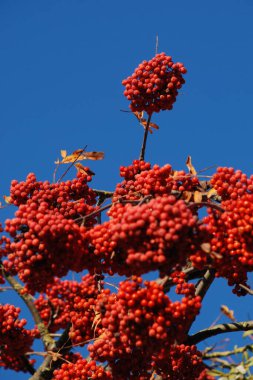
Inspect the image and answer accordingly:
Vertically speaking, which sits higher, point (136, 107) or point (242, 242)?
point (136, 107)

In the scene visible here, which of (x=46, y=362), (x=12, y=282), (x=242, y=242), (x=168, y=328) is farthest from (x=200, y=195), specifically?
(x=46, y=362)

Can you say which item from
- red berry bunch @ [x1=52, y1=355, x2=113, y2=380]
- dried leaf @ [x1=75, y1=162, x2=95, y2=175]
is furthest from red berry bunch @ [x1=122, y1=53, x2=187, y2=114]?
red berry bunch @ [x1=52, y1=355, x2=113, y2=380]

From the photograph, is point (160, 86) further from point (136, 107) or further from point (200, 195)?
point (200, 195)

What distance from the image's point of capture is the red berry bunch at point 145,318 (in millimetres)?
4438

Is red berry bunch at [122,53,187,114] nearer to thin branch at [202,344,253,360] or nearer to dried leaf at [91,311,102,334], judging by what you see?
dried leaf at [91,311,102,334]

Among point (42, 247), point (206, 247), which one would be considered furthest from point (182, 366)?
point (42, 247)

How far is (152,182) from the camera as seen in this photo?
5.90 meters

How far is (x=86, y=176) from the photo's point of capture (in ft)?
23.2

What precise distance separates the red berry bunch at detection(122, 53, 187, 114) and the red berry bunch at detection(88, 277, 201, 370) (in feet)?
9.91

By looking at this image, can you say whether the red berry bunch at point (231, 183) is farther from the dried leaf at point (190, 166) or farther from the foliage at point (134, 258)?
the dried leaf at point (190, 166)

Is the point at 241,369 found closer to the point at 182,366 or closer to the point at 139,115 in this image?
the point at 182,366

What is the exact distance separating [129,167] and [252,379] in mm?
3121

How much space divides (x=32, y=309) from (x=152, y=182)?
6.08 ft

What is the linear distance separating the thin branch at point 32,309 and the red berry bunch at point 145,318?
3.52 ft
